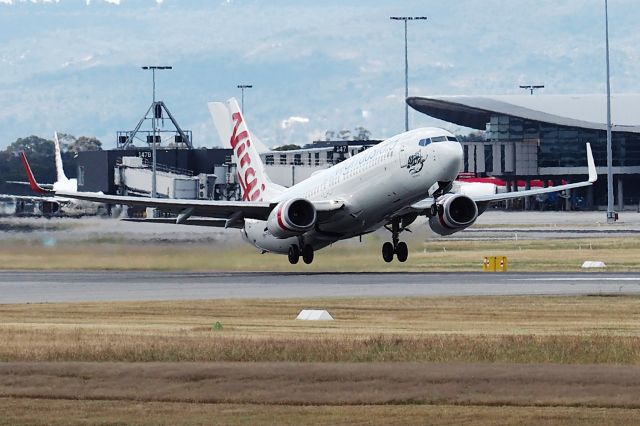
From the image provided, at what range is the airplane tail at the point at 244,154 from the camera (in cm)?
7206

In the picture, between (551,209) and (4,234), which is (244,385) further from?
(551,209)

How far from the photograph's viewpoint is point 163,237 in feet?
231

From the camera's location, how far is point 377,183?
6072cm

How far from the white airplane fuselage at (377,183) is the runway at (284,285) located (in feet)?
6.10

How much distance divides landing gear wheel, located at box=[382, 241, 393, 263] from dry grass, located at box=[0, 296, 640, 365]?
14.1 metres

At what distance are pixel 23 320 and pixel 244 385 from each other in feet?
54.0

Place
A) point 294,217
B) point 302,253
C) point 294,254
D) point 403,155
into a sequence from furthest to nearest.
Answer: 1. point 294,254
2. point 302,253
3. point 294,217
4. point 403,155

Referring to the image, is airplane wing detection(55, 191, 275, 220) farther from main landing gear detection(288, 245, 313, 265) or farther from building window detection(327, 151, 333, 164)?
building window detection(327, 151, 333, 164)

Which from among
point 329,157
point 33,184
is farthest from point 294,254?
point 329,157

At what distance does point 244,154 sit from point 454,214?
1451 centimetres

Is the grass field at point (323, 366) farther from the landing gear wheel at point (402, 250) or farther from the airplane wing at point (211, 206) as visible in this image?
the landing gear wheel at point (402, 250)

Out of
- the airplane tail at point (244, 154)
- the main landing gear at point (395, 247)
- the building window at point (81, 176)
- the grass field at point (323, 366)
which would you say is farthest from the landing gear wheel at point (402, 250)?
the building window at point (81, 176)

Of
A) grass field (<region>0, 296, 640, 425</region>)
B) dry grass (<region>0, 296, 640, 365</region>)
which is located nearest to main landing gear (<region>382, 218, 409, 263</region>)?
dry grass (<region>0, 296, 640, 365</region>)

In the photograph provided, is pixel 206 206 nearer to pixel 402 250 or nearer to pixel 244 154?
pixel 402 250
